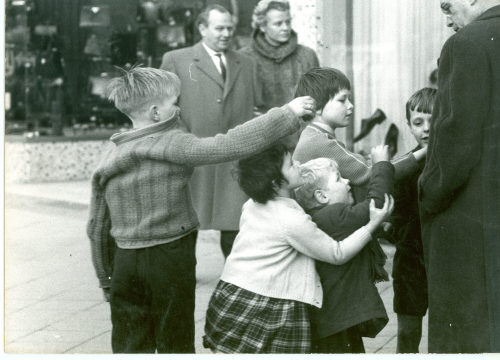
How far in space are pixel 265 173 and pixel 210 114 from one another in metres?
2.70

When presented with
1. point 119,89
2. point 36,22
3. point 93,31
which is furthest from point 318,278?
point 36,22

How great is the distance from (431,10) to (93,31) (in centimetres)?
380

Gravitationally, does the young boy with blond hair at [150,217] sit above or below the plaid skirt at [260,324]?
above

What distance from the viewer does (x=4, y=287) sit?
170 inches

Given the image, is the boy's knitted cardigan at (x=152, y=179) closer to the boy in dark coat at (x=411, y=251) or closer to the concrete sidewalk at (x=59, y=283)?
the concrete sidewalk at (x=59, y=283)

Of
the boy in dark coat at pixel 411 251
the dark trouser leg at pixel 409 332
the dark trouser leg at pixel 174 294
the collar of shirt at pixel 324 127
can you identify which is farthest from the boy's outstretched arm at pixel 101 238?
the dark trouser leg at pixel 409 332

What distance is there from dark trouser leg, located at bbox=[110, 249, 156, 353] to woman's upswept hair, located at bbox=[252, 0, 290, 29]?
328 centimetres

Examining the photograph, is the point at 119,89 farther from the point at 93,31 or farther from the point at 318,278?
the point at 93,31

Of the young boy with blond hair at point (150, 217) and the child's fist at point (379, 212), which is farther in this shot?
the young boy with blond hair at point (150, 217)

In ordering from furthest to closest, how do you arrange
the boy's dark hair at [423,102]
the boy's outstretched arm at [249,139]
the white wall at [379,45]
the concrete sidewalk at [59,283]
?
the white wall at [379,45] < the concrete sidewalk at [59,283] < the boy's dark hair at [423,102] < the boy's outstretched arm at [249,139]

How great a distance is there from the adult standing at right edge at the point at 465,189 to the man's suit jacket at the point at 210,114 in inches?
107

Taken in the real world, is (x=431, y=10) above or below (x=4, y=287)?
above

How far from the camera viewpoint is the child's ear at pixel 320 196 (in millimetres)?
3723

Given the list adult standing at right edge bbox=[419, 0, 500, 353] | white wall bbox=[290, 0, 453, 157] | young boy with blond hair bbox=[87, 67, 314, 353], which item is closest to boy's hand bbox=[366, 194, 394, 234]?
adult standing at right edge bbox=[419, 0, 500, 353]
